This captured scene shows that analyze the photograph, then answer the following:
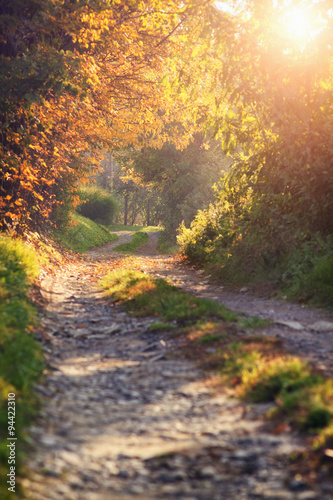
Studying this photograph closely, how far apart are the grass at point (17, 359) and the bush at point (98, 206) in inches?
1220

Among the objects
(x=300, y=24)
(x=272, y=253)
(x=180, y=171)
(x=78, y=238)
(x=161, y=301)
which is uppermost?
(x=300, y=24)

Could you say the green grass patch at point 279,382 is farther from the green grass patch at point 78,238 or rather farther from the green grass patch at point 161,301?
the green grass patch at point 78,238

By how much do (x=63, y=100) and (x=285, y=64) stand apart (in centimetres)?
509

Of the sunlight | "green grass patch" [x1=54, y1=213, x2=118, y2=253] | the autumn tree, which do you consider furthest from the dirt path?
"green grass patch" [x1=54, y1=213, x2=118, y2=253]

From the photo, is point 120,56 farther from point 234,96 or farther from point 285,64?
point 285,64

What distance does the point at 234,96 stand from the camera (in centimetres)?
992

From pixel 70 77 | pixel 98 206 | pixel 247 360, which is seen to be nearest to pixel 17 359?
pixel 247 360

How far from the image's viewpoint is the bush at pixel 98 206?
3781cm

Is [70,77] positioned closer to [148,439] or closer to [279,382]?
[279,382]

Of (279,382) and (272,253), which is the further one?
(272,253)

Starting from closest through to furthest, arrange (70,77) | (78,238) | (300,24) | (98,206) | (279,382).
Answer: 1. (279,382)
2. (300,24)
3. (70,77)
4. (78,238)
5. (98,206)

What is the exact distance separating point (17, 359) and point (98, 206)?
1390 inches

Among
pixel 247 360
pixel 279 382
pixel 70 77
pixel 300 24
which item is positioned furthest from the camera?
pixel 70 77

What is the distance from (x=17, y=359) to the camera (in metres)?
3.71
